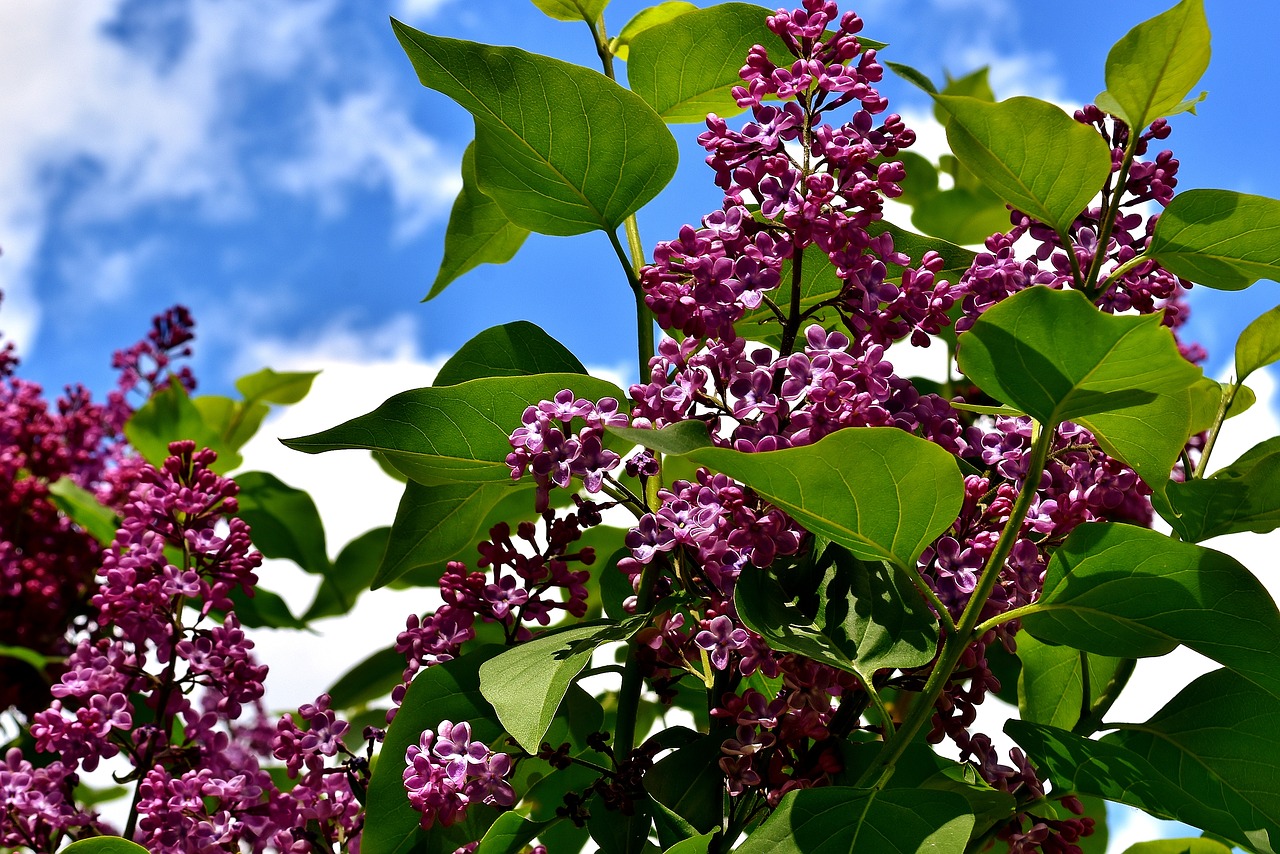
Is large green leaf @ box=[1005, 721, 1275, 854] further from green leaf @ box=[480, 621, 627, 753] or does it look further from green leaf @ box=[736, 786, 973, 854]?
green leaf @ box=[480, 621, 627, 753]

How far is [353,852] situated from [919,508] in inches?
23.8

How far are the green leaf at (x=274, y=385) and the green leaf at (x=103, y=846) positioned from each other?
1.25 metres

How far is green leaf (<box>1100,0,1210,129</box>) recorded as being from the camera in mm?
819

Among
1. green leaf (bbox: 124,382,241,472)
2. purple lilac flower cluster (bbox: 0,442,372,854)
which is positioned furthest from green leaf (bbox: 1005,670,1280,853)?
green leaf (bbox: 124,382,241,472)

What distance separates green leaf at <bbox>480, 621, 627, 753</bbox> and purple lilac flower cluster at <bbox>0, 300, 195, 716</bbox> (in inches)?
46.9

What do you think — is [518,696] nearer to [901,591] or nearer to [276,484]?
[901,591]

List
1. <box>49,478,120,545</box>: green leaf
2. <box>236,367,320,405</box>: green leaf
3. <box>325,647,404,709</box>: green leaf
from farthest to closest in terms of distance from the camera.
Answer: <box>236,367,320,405</box>: green leaf, <box>49,478,120,545</box>: green leaf, <box>325,647,404,709</box>: green leaf

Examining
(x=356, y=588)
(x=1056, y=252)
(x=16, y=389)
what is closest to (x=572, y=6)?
(x=1056, y=252)

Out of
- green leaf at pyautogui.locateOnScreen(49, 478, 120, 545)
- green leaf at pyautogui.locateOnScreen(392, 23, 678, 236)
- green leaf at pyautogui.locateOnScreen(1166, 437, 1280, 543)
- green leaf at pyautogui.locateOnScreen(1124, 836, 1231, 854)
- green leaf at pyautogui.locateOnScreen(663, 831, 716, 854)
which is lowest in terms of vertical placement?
green leaf at pyautogui.locateOnScreen(1124, 836, 1231, 854)

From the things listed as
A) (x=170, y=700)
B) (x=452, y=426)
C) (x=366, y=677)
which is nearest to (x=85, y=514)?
(x=366, y=677)

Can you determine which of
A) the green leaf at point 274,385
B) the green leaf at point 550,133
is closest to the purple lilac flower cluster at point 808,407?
the green leaf at point 550,133

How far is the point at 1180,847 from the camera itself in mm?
1185

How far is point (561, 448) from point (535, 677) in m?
0.16

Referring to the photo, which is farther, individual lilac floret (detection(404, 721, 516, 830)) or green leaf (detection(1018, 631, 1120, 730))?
green leaf (detection(1018, 631, 1120, 730))
